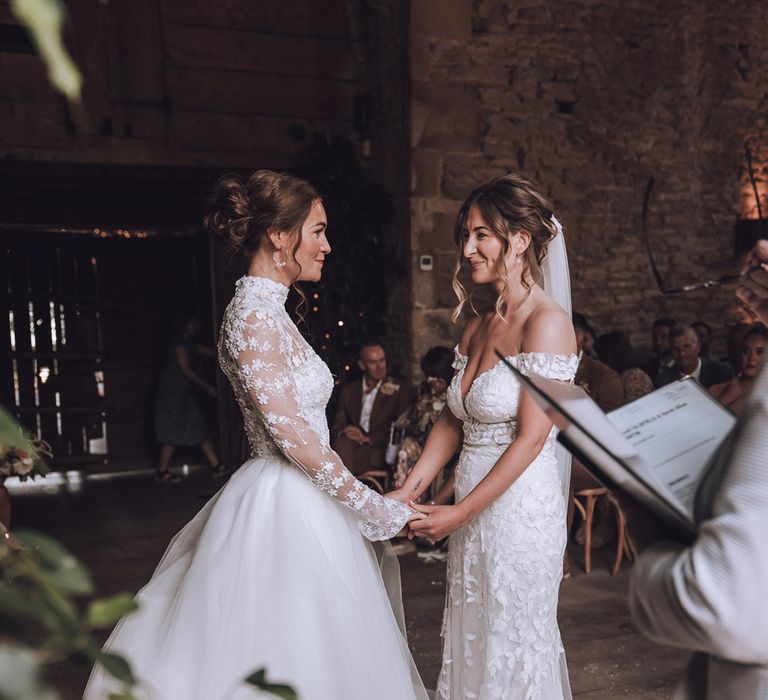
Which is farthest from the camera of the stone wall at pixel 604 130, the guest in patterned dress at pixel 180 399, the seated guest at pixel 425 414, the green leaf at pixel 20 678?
the guest in patterned dress at pixel 180 399

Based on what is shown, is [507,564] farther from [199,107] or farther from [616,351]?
[199,107]

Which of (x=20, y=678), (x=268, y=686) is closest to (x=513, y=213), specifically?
(x=268, y=686)

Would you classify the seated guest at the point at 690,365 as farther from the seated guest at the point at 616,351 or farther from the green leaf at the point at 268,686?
the green leaf at the point at 268,686

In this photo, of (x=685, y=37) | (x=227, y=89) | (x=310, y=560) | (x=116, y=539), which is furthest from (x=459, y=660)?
(x=685, y=37)

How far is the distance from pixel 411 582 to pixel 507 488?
93.1 inches

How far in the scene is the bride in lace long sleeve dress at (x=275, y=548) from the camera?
78.5 inches

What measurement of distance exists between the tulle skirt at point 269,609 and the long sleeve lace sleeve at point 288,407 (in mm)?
90

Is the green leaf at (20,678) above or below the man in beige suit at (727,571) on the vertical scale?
above

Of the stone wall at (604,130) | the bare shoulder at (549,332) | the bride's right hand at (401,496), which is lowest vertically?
the bride's right hand at (401,496)

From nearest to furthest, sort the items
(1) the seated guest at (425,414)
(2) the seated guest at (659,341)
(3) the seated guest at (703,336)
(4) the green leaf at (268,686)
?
(4) the green leaf at (268,686) → (1) the seated guest at (425,414) → (2) the seated guest at (659,341) → (3) the seated guest at (703,336)

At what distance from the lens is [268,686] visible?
1.91 ft

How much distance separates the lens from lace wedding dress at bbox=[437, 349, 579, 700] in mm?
2260

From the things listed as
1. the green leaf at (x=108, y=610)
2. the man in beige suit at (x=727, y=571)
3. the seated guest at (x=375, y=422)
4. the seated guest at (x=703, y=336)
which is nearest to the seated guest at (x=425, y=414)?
the seated guest at (x=375, y=422)

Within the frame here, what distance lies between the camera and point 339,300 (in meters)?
6.31
